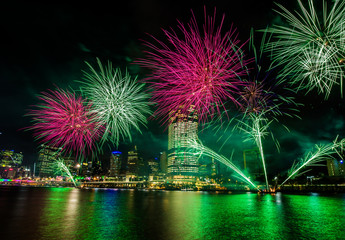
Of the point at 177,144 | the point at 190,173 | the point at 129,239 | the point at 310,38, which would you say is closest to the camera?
the point at 129,239

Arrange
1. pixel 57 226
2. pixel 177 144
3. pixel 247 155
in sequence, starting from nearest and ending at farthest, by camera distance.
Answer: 1. pixel 57 226
2. pixel 247 155
3. pixel 177 144

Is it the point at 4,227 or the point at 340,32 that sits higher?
the point at 340,32

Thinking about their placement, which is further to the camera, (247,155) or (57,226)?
(247,155)

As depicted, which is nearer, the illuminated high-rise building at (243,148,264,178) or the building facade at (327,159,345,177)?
the building facade at (327,159,345,177)

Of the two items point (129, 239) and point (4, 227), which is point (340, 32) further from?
point (4, 227)

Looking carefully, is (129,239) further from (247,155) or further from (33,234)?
(247,155)

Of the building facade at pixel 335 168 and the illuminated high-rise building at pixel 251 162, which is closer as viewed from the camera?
the building facade at pixel 335 168

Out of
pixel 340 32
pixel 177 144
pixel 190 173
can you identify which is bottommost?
pixel 190 173

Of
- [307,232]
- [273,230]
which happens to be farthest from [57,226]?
[307,232]

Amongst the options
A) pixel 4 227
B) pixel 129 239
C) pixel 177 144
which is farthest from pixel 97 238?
pixel 177 144

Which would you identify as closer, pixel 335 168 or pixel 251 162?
pixel 335 168
